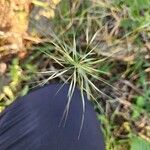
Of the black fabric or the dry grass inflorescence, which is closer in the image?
the black fabric

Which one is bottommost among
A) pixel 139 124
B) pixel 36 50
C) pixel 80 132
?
pixel 139 124

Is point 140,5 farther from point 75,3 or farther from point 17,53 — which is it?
point 17,53

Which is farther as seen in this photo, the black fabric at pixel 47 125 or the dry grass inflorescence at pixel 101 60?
the dry grass inflorescence at pixel 101 60

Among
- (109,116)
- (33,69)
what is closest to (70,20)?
(33,69)

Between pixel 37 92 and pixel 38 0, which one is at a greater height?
pixel 38 0

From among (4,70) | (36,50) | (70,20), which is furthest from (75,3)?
(4,70)

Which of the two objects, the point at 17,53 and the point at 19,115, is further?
the point at 17,53

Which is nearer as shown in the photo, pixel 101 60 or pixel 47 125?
pixel 47 125
